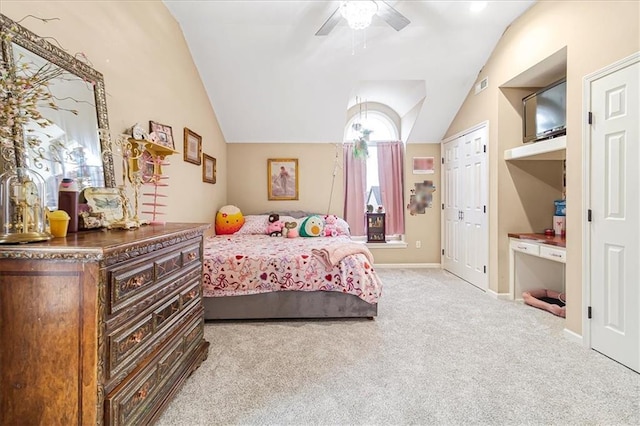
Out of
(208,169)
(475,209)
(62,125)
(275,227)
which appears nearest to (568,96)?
(475,209)

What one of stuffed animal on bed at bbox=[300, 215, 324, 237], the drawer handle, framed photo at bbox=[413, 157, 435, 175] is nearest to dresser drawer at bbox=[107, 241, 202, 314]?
the drawer handle

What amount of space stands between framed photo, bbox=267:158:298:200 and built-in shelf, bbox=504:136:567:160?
3.00 m

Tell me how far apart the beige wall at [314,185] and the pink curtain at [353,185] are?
142mm

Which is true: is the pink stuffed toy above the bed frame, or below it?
above

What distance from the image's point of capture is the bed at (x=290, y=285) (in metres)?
2.79

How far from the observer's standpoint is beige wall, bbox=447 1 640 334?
86.3 inches

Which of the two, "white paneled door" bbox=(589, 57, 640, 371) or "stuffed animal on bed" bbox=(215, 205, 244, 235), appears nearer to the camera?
"white paneled door" bbox=(589, 57, 640, 371)

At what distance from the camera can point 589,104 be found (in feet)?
7.54

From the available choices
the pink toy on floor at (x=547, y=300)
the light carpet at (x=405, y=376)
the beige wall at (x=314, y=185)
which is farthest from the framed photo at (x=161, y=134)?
the pink toy on floor at (x=547, y=300)

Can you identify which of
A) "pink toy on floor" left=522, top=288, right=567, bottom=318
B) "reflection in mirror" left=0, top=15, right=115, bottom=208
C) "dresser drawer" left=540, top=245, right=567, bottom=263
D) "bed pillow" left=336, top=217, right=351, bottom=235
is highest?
"reflection in mirror" left=0, top=15, right=115, bottom=208

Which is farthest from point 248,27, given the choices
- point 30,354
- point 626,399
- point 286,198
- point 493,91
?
point 626,399

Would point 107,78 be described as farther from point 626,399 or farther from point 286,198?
point 626,399

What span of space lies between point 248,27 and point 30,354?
3.35m

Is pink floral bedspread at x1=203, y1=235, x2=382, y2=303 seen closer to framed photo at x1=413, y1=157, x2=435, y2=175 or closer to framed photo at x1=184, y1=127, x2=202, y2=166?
framed photo at x1=184, y1=127, x2=202, y2=166
